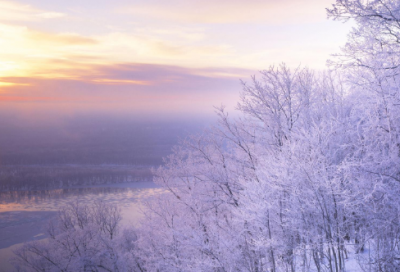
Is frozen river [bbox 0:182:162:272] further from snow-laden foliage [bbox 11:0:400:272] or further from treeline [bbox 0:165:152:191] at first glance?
snow-laden foliage [bbox 11:0:400:272]

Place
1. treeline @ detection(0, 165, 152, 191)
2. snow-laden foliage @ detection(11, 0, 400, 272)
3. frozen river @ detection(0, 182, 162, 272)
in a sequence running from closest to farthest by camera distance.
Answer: snow-laden foliage @ detection(11, 0, 400, 272)
frozen river @ detection(0, 182, 162, 272)
treeline @ detection(0, 165, 152, 191)

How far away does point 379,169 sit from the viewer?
24.0 feet

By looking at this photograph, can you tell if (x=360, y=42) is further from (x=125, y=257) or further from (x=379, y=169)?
(x=125, y=257)

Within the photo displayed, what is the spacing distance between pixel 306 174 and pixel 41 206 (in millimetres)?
73254

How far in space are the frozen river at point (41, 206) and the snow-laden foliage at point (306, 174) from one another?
108 ft

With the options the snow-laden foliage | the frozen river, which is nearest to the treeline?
the frozen river

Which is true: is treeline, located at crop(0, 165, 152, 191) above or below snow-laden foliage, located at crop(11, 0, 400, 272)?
below

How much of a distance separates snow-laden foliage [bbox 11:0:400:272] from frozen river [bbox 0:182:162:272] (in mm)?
32830

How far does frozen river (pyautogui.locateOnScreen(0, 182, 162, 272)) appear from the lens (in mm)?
43953

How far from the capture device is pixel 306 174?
7.46 metres

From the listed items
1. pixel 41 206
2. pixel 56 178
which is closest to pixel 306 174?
pixel 41 206

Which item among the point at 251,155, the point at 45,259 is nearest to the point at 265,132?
the point at 251,155

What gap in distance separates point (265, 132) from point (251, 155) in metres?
1.29

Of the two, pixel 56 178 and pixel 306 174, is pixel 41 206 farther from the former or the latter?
pixel 306 174
